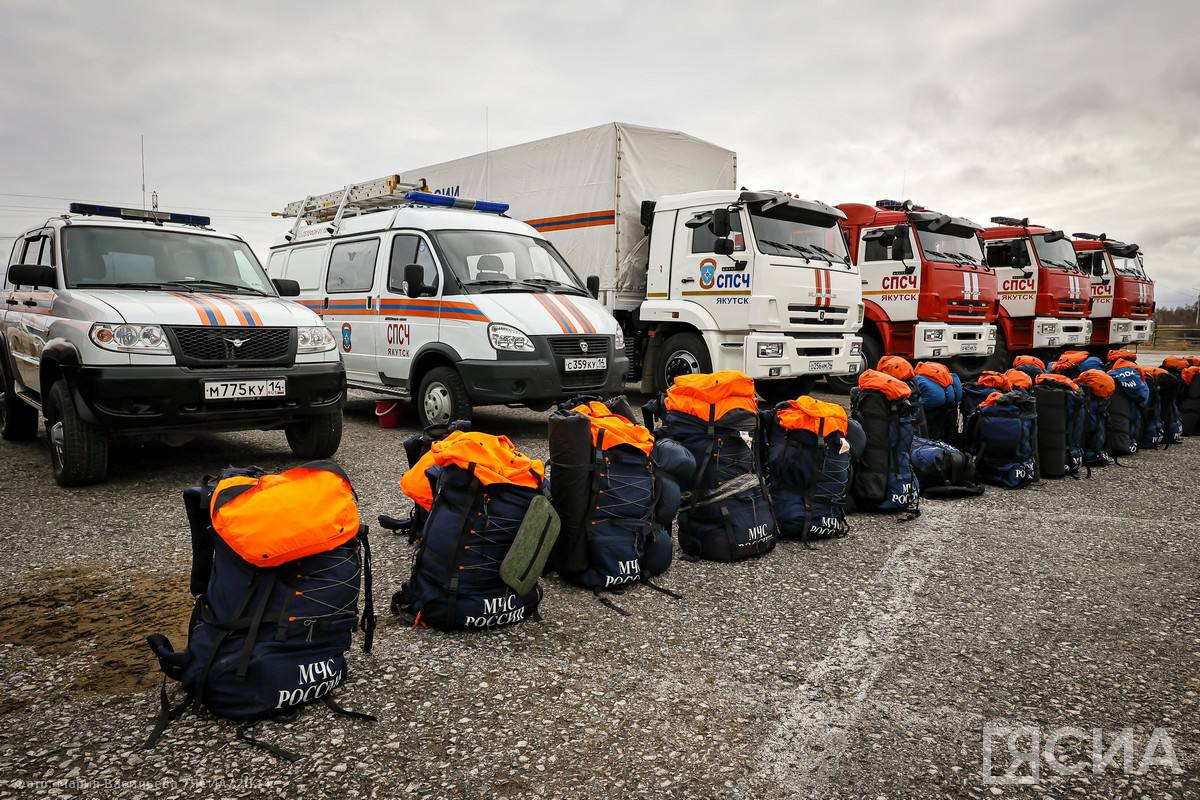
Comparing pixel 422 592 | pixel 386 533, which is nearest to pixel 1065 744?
pixel 422 592

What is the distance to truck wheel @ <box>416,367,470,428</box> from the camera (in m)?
7.52

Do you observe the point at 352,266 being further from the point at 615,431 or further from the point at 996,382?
the point at 996,382

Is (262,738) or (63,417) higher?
(63,417)

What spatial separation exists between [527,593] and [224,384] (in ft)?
10.9

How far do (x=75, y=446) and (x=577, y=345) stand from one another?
4136 millimetres

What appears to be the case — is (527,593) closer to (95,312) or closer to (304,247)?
(95,312)

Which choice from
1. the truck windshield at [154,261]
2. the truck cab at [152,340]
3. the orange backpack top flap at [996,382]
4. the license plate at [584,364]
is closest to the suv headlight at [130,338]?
the truck cab at [152,340]

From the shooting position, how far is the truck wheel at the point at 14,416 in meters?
7.25

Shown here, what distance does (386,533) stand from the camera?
4.74m

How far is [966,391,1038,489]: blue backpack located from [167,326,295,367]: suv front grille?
18.4ft

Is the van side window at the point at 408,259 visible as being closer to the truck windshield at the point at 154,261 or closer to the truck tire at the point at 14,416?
the truck windshield at the point at 154,261

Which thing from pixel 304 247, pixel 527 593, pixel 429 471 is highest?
pixel 304 247

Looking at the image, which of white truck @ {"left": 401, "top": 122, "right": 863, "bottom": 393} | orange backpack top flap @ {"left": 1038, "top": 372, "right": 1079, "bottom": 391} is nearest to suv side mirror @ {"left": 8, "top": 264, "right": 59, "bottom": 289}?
white truck @ {"left": 401, "top": 122, "right": 863, "bottom": 393}

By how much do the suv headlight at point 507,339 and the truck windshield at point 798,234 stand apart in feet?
10.9
